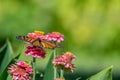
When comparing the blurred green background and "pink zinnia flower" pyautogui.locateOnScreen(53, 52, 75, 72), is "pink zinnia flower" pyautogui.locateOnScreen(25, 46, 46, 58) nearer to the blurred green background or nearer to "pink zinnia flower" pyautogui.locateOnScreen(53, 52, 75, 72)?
"pink zinnia flower" pyautogui.locateOnScreen(53, 52, 75, 72)

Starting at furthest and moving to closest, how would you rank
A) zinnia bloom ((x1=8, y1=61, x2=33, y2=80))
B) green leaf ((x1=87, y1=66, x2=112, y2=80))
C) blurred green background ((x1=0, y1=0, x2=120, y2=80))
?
blurred green background ((x1=0, y1=0, x2=120, y2=80))
green leaf ((x1=87, y1=66, x2=112, y2=80))
zinnia bloom ((x1=8, y1=61, x2=33, y2=80))

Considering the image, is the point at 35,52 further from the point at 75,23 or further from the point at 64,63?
the point at 75,23

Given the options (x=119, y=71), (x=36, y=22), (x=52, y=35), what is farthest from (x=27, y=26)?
(x=52, y=35)

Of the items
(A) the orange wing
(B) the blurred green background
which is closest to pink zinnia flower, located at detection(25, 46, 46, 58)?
(A) the orange wing

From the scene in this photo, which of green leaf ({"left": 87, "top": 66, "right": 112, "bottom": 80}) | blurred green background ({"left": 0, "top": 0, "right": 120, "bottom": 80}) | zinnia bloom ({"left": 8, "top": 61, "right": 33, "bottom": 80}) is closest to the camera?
zinnia bloom ({"left": 8, "top": 61, "right": 33, "bottom": 80})

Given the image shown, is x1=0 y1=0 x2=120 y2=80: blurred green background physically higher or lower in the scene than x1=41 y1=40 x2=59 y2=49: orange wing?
higher

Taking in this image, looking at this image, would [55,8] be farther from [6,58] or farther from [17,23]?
[6,58]

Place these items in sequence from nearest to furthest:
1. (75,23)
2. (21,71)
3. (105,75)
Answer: (21,71)
(105,75)
(75,23)

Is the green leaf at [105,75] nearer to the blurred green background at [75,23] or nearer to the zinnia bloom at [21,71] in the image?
the zinnia bloom at [21,71]

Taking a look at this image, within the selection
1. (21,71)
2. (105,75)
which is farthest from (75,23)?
(21,71)

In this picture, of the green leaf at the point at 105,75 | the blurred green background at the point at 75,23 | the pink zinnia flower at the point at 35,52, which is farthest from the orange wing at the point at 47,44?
the blurred green background at the point at 75,23
